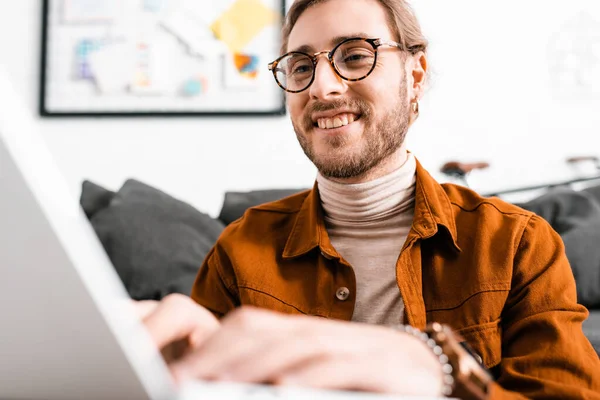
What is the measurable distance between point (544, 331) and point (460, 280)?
0.18 m

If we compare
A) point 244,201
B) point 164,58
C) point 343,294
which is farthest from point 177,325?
point 164,58

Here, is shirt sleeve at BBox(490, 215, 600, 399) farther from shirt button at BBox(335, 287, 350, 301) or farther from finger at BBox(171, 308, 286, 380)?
finger at BBox(171, 308, 286, 380)

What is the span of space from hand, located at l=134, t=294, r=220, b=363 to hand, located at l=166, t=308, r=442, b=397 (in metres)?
0.08

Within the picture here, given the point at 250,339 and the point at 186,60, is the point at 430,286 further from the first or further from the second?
the point at 186,60

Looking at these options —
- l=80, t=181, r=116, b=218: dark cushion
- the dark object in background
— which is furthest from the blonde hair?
l=80, t=181, r=116, b=218: dark cushion

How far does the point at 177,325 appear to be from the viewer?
1.60 feet

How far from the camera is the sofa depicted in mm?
1589

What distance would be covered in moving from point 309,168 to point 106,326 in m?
2.02

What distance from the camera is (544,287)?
919 millimetres

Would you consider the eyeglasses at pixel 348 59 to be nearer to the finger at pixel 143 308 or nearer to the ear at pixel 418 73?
the ear at pixel 418 73

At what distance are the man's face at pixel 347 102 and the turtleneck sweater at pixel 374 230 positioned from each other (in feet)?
0.15

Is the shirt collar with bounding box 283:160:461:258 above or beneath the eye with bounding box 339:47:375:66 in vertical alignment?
beneath

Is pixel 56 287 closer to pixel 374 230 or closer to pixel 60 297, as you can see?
pixel 60 297

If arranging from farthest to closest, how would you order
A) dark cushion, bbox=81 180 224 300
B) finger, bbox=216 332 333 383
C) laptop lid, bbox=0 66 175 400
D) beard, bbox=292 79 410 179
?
dark cushion, bbox=81 180 224 300, beard, bbox=292 79 410 179, finger, bbox=216 332 333 383, laptop lid, bbox=0 66 175 400
